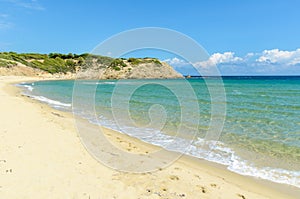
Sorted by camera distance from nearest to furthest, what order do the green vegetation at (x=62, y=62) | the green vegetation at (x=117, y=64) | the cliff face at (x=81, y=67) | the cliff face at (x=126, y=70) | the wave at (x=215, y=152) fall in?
1. the wave at (x=215, y=152)
2. the cliff face at (x=81, y=67)
3. the green vegetation at (x=62, y=62)
4. the cliff face at (x=126, y=70)
5. the green vegetation at (x=117, y=64)

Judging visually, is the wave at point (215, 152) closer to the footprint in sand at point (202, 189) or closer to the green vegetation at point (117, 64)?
the footprint in sand at point (202, 189)

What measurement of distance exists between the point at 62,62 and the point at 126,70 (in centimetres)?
3237

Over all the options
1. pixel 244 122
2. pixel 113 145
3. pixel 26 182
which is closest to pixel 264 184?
pixel 113 145

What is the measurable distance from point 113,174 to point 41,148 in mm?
2924

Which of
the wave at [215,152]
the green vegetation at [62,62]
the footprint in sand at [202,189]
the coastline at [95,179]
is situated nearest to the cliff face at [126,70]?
the green vegetation at [62,62]

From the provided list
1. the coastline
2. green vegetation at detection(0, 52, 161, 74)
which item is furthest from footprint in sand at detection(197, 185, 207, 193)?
green vegetation at detection(0, 52, 161, 74)

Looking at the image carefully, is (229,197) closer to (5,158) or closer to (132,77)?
(5,158)

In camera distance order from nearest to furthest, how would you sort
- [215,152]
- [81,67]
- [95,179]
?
[95,179] → [215,152] → [81,67]

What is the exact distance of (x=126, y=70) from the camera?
116625 mm

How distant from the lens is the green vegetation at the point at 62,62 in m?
97.1

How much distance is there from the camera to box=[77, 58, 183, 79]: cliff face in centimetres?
11038

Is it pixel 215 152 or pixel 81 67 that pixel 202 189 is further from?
pixel 81 67

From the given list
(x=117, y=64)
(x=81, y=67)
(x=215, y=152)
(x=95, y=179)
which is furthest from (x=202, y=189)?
(x=81, y=67)

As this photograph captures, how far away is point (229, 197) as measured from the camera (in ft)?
16.8
